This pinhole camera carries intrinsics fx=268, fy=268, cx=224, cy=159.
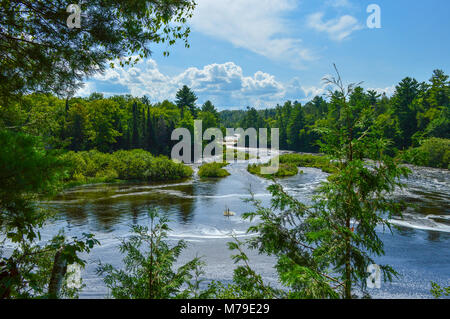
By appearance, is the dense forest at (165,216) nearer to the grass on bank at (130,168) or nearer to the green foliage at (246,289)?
the green foliage at (246,289)

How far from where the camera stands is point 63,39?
3.66 meters

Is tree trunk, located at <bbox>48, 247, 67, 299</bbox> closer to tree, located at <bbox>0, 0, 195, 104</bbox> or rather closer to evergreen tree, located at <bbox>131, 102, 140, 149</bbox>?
tree, located at <bbox>0, 0, 195, 104</bbox>

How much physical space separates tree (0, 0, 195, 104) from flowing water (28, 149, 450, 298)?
1.98 metres

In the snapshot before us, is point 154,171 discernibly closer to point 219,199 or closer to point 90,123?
point 219,199

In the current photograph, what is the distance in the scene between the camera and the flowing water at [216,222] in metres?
9.38

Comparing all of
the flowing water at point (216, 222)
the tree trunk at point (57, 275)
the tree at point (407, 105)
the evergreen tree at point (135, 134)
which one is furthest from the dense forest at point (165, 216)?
the tree at point (407, 105)

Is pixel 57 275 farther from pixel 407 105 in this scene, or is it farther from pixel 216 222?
pixel 407 105

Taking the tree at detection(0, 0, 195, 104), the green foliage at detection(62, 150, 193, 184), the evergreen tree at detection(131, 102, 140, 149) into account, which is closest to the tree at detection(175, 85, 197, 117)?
the evergreen tree at detection(131, 102, 140, 149)

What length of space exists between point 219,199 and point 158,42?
1604 centimetres

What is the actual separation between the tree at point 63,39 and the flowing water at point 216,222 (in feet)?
6.48

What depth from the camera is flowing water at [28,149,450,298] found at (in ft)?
30.8

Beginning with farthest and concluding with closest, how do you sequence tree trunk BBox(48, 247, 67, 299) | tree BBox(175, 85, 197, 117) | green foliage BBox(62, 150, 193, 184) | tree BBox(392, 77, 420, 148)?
tree BBox(175, 85, 197, 117) < tree BBox(392, 77, 420, 148) < green foliage BBox(62, 150, 193, 184) < tree trunk BBox(48, 247, 67, 299)

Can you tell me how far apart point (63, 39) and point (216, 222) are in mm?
12241

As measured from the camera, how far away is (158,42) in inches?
164
